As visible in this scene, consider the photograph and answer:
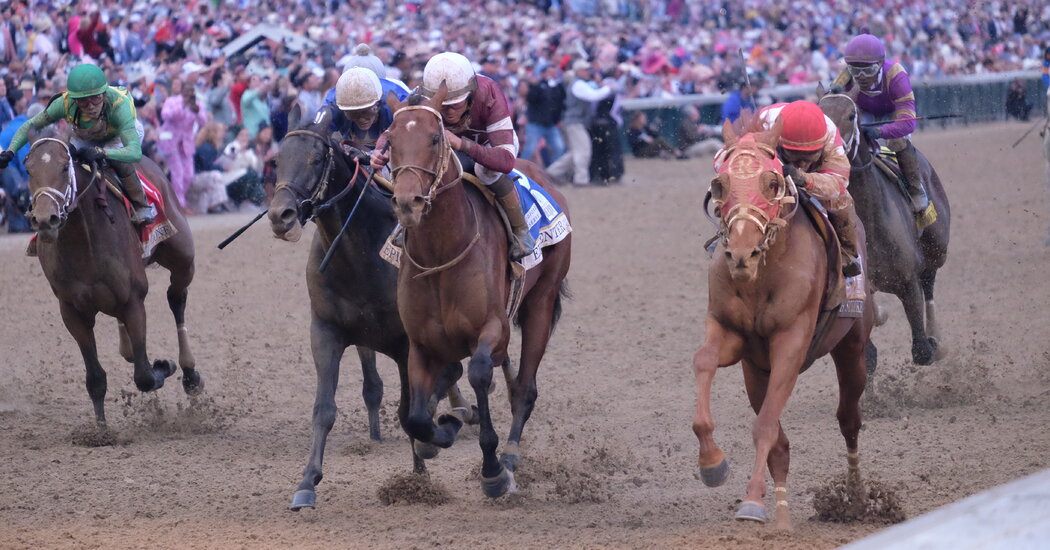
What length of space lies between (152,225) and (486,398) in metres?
3.55

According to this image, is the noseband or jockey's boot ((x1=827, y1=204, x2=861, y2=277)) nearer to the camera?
jockey's boot ((x1=827, y1=204, x2=861, y2=277))

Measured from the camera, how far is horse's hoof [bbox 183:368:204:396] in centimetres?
931

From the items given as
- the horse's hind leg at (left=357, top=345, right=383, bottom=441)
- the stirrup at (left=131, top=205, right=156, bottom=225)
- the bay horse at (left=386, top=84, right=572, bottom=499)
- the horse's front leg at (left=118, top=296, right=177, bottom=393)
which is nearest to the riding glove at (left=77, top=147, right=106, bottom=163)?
the stirrup at (left=131, top=205, right=156, bottom=225)

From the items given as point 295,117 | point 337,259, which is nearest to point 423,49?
point 295,117

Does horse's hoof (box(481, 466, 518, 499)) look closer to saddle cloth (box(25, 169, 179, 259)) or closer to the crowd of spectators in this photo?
the crowd of spectators

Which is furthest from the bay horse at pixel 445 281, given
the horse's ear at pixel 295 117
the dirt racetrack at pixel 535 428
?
the horse's ear at pixel 295 117

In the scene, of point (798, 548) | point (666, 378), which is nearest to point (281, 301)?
point (666, 378)

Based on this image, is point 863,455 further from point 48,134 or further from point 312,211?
point 48,134

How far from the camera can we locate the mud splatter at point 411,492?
6.73 m

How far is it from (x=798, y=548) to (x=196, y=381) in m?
5.24

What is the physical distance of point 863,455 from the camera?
25.0 ft

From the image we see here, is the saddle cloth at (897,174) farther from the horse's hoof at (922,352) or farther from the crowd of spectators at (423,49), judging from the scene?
the crowd of spectators at (423,49)

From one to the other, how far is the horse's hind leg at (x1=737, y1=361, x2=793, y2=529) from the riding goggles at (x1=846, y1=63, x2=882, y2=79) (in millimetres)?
3224

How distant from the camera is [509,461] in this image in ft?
22.3
